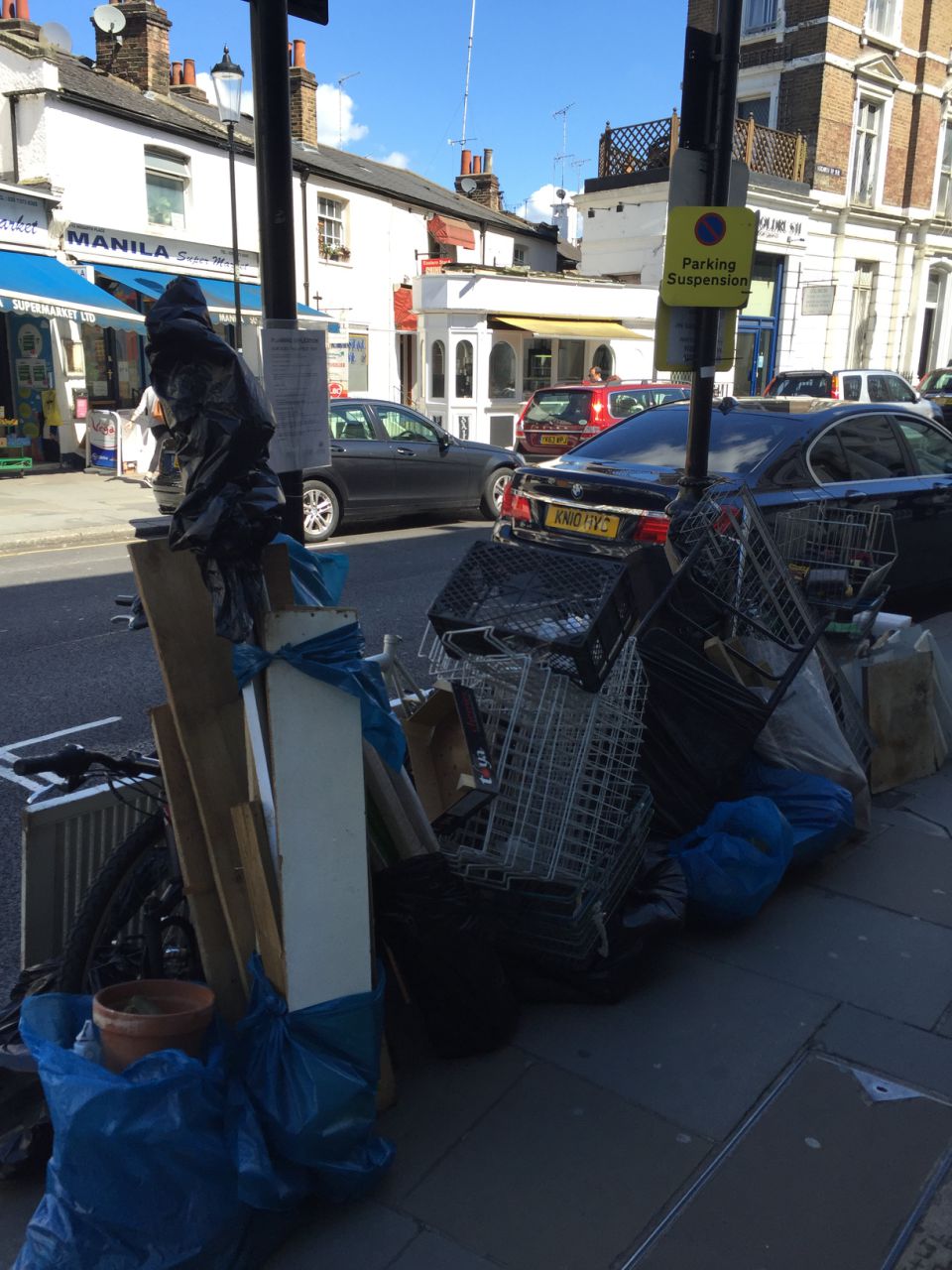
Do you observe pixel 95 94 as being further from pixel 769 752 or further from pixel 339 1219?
pixel 339 1219

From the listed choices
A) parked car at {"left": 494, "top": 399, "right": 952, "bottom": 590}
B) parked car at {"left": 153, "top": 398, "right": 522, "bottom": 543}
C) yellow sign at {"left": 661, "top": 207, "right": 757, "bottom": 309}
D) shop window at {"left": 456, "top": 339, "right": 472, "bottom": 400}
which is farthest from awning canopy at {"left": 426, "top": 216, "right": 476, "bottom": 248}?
yellow sign at {"left": 661, "top": 207, "right": 757, "bottom": 309}

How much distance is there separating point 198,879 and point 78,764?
1.79 feet

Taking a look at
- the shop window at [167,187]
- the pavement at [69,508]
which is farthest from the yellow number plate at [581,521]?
the shop window at [167,187]

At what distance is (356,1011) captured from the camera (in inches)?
94.2

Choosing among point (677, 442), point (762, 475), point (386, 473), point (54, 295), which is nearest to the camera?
point (762, 475)

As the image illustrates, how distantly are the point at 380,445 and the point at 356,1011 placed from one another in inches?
425

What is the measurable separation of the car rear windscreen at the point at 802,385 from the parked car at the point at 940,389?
4.34m

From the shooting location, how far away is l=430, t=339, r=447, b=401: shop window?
2248 centimetres

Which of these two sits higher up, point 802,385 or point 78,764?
point 802,385

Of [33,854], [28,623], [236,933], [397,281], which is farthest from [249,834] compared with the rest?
[397,281]

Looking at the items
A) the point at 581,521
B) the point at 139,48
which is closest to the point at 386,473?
the point at 581,521

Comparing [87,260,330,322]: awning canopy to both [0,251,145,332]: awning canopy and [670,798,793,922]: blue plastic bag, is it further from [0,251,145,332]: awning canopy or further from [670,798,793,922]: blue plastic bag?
[670,798,793,922]: blue plastic bag

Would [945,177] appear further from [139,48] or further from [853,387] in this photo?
[139,48]

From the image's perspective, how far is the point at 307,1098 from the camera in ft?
7.41
